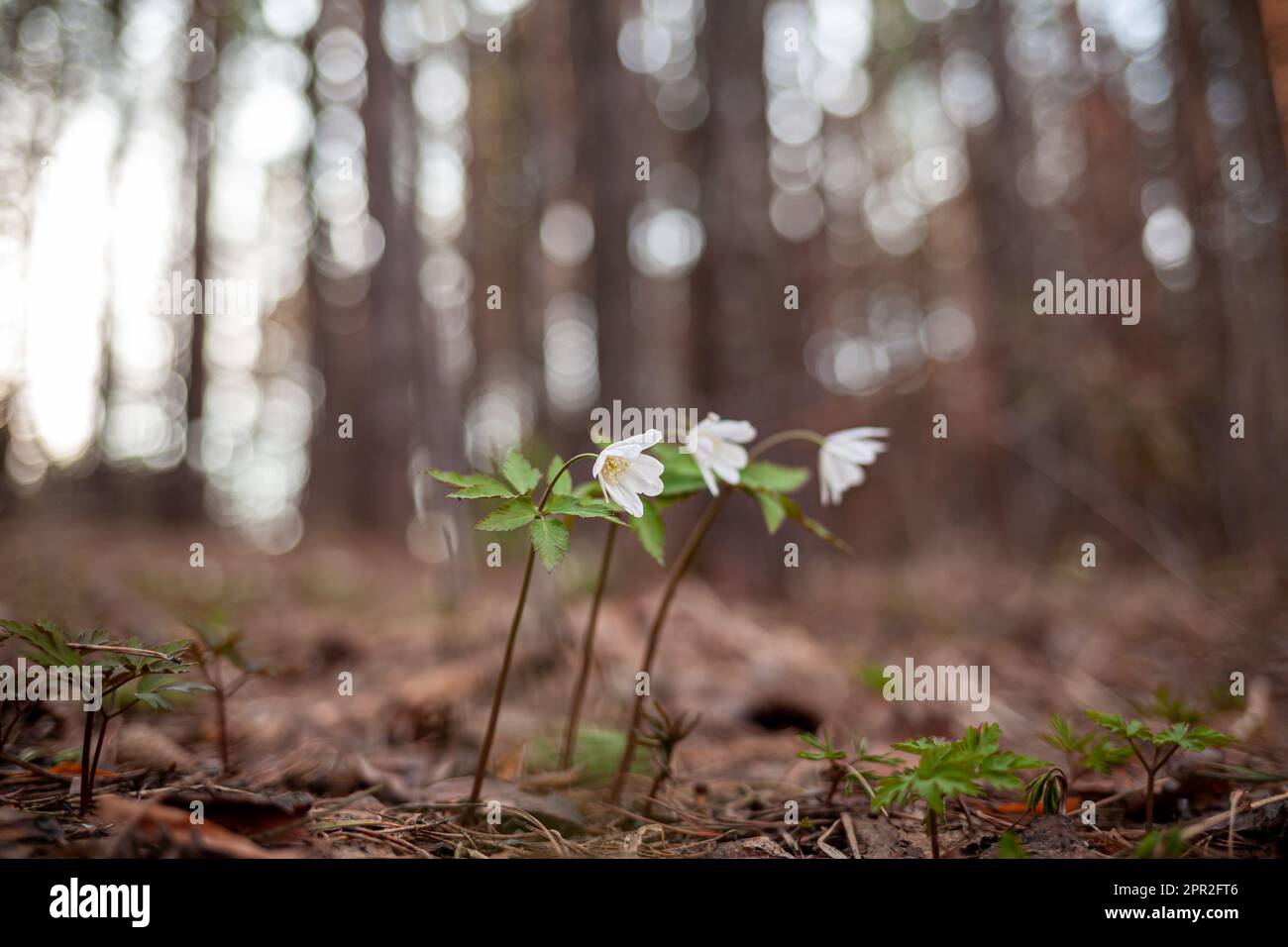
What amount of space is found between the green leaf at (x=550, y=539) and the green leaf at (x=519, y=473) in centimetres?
9

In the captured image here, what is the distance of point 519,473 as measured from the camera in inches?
58.4

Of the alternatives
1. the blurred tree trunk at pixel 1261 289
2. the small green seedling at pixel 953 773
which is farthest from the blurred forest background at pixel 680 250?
the small green seedling at pixel 953 773

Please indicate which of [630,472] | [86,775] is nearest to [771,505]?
[630,472]

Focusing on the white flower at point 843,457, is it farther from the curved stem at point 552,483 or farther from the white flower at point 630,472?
the curved stem at point 552,483

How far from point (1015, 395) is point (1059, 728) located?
209 inches

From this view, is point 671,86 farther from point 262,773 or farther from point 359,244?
point 262,773

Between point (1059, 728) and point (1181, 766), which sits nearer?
point (1059, 728)

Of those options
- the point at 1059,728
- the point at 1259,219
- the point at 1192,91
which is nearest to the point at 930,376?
the point at 1259,219

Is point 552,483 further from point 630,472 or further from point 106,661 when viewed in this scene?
point 106,661

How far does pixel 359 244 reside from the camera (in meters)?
13.0
